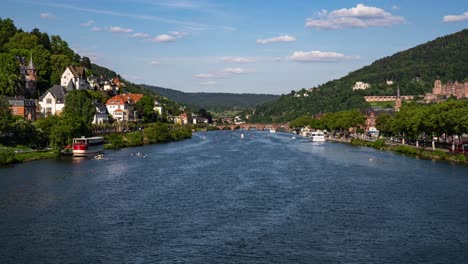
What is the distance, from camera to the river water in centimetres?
2988

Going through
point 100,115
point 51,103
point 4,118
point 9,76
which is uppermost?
point 9,76

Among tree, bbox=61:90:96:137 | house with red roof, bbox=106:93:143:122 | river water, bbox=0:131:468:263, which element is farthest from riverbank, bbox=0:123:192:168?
house with red roof, bbox=106:93:143:122

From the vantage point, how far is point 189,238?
1282 inches

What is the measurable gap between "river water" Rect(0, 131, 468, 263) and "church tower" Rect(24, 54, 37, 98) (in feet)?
182

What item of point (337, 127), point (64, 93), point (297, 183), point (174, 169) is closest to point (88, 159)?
point (174, 169)

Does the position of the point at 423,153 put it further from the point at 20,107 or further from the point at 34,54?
the point at 34,54

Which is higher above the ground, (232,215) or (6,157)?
(6,157)

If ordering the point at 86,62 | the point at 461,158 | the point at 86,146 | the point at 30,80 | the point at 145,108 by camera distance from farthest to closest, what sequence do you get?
the point at 86,62, the point at 145,108, the point at 30,80, the point at 86,146, the point at 461,158

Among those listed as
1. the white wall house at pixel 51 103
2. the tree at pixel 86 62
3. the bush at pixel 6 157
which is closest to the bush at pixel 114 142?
the white wall house at pixel 51 103

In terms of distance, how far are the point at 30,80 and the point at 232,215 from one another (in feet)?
302

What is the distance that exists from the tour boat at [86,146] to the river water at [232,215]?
13.6m

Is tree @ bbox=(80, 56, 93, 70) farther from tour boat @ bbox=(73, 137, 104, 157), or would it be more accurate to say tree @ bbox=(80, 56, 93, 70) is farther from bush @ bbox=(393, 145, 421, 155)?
bush @ bbox=(393, 145, 421, 155)

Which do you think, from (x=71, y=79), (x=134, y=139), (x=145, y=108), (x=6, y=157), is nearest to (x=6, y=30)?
(x=71, y=79)

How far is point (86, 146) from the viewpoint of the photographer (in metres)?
81.0
